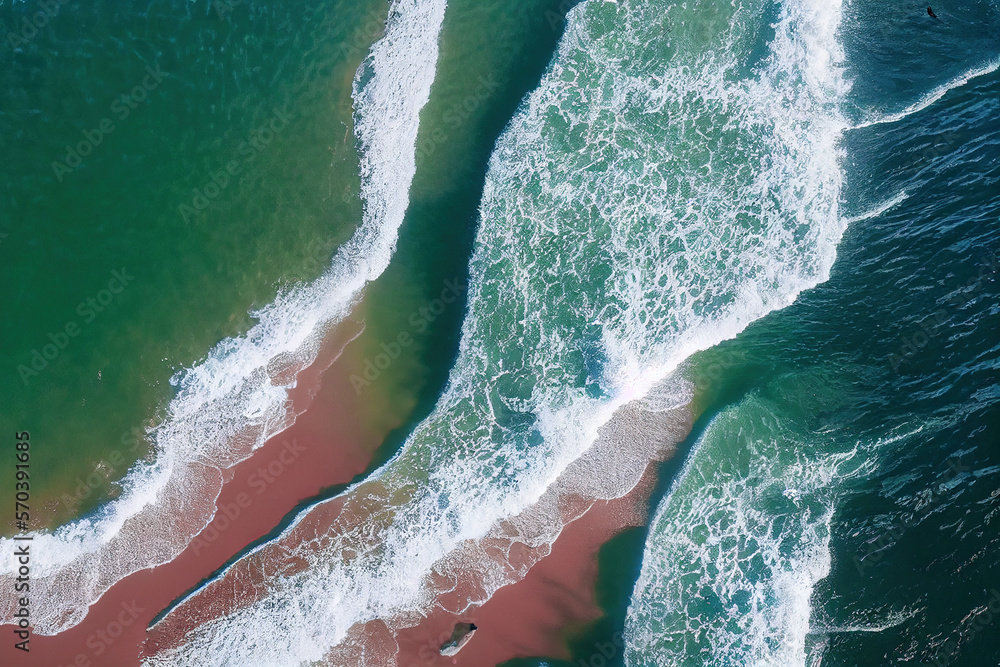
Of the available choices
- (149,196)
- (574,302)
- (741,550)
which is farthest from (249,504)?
(741,550)

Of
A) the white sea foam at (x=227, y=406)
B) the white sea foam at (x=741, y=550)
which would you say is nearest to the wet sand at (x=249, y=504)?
the white sea foam at (x=227, y=406)

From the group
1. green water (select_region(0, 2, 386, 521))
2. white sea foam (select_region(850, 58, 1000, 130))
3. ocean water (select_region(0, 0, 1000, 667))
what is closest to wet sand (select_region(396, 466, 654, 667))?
ocean water (select_region(0, 0, 1000, 667))

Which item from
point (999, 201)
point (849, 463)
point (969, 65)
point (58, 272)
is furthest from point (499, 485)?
point (969, 65)

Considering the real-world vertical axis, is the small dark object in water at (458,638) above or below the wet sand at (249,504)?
below

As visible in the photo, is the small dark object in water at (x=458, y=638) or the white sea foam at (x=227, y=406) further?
the white sea foam at (x=227, y=406)

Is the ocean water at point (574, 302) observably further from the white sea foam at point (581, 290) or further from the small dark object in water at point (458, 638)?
the small dark object in water at point (458, 638)

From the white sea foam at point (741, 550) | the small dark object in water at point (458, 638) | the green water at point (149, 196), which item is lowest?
the white sea foam at point (741, 550)
